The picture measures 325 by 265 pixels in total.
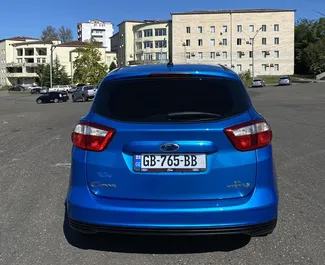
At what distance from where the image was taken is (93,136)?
336cm

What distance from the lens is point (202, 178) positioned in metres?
3.24

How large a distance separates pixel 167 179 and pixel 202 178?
27cm

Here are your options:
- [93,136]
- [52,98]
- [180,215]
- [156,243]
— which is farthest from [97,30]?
A: [180,215]

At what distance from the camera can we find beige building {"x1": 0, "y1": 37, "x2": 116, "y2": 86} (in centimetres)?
11306

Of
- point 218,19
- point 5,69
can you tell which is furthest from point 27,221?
point 5,69

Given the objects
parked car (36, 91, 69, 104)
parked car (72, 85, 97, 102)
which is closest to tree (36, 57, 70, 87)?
parked car (36, 91, 69, 104)

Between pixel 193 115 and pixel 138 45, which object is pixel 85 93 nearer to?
pixel 193 115

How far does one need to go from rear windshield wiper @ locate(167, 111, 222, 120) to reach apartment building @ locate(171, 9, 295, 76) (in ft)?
307

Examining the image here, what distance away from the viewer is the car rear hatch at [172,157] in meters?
3.23

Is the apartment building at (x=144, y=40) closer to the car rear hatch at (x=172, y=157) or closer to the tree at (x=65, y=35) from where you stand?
the tree at (x=65, y=35)

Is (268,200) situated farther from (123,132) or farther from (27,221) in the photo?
(27,221)

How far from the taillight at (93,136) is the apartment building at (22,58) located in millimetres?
114328

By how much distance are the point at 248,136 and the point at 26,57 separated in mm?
120562

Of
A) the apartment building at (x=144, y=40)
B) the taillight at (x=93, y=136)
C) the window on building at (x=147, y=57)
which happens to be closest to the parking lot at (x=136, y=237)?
the taillight at (x=93, y=136)
